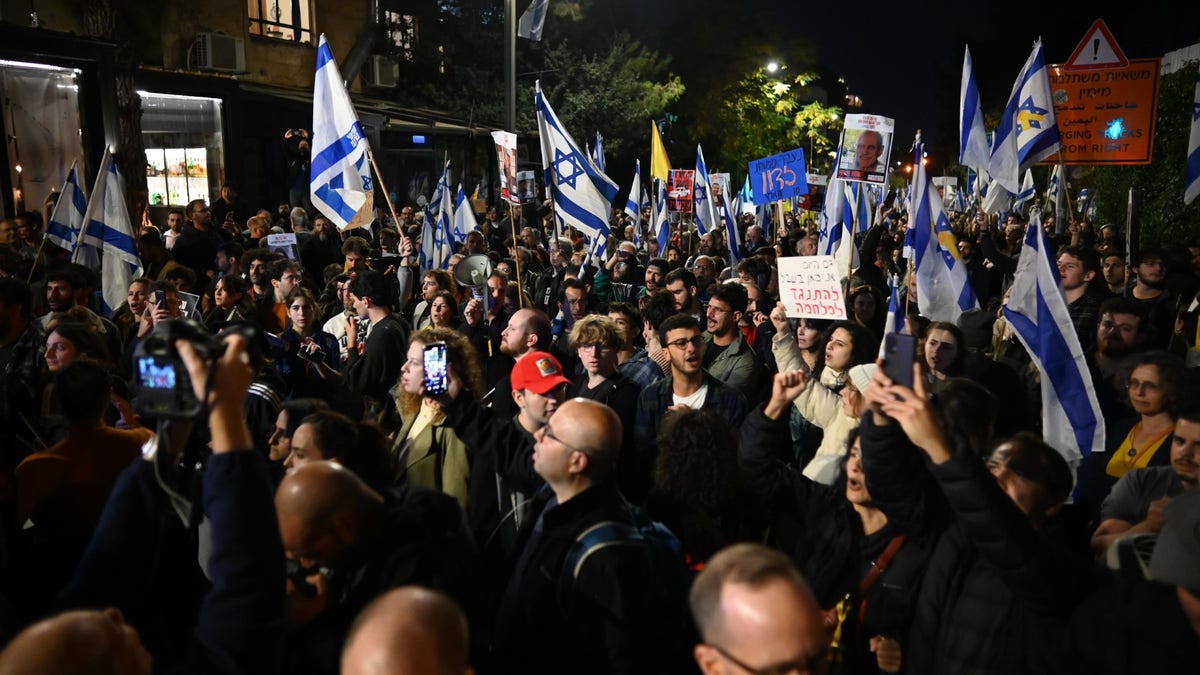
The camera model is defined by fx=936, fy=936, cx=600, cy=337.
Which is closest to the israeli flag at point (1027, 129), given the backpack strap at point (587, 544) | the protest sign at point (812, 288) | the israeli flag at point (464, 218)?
the protest sign at point (812, 288)

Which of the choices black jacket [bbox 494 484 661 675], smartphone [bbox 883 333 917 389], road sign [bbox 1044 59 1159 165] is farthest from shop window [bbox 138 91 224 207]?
smartphone [bbox 883 333 917 389]

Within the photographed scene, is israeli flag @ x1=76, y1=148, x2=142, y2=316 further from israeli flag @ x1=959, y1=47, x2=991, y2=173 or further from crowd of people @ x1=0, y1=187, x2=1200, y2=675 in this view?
israeli flag @ x1=959, y1=47, x2=991, y2=173

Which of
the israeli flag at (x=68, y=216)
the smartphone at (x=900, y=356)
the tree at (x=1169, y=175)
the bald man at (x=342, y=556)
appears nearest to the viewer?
the bald man at (x=342, y=556)

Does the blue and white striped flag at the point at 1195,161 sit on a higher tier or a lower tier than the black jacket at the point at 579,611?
higher

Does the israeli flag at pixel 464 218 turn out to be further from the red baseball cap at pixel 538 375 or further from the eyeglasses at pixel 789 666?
the eyeglasses at pixel 789 666

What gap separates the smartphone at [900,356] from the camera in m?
2.76

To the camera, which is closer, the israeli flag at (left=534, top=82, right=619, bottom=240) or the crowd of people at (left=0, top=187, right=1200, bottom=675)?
the crowd of people at (left=0, top=187, right=1200, bottom=675)

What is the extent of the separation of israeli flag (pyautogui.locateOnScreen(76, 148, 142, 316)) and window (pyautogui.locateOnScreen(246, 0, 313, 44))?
688 inches

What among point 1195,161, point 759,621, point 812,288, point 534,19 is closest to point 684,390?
point 812,288

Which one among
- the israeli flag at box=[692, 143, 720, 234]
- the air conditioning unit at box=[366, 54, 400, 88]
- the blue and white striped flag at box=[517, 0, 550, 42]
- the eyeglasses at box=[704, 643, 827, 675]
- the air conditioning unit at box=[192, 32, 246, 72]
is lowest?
the eyeglasses at box=[704, 643, 827, 675]

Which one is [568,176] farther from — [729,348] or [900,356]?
[900,356]

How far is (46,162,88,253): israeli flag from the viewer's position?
9953mm

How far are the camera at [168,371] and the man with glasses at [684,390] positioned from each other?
3313mm

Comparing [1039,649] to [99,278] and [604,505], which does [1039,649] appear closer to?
[604,505]
